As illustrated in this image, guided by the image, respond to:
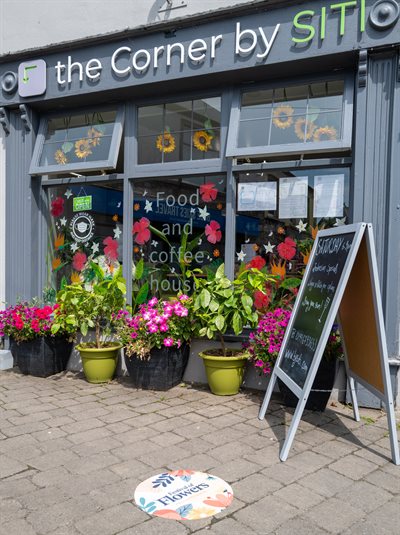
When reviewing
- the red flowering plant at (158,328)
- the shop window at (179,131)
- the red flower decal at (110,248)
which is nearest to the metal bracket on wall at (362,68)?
the shop window at (179,131)

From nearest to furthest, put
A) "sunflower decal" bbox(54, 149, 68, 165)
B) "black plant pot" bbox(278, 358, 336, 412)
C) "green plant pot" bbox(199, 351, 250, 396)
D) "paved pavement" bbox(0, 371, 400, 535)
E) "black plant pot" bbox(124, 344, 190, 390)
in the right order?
1. "paved pavement" bbox(0, 371, 400, 535)
2. "black plant pot" bbox(278, 358, 336, 412)
3. "green plant pot" bbox(199, 351, 250, 396)
4. "black plant pot" bbox(124, 344, 190, 390)
5. "sunflower decal" bbox(54, 149, 68, 165)

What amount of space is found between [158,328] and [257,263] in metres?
1.26

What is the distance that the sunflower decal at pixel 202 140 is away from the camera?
532cm

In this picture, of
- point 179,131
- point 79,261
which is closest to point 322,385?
point 179,131

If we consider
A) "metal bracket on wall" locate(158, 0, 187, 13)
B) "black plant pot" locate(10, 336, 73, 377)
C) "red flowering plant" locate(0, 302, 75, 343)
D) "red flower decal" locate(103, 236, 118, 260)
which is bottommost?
"black plant pot" locate(10, 336, 73, 377)

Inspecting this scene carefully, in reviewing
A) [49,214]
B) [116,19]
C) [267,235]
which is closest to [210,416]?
[267,235]

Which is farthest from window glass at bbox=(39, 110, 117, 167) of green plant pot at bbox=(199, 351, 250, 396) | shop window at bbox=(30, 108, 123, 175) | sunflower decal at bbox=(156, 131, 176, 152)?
green plant pot at bbox=(199, 351, 250, 396)

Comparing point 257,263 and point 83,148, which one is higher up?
point 83,148

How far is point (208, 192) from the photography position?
5.32 m

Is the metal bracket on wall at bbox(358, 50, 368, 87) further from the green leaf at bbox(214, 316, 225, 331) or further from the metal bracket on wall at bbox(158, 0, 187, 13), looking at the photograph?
the green leaf at bbox(214, 316, 225, 331)

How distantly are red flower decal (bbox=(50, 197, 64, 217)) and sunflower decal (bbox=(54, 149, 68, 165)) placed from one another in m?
0.47

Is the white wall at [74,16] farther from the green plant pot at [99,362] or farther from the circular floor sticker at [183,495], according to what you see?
the circular floor sticker at [183,495]

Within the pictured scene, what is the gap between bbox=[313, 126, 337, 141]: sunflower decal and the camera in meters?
4.69

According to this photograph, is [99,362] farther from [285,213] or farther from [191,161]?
[285,213]
